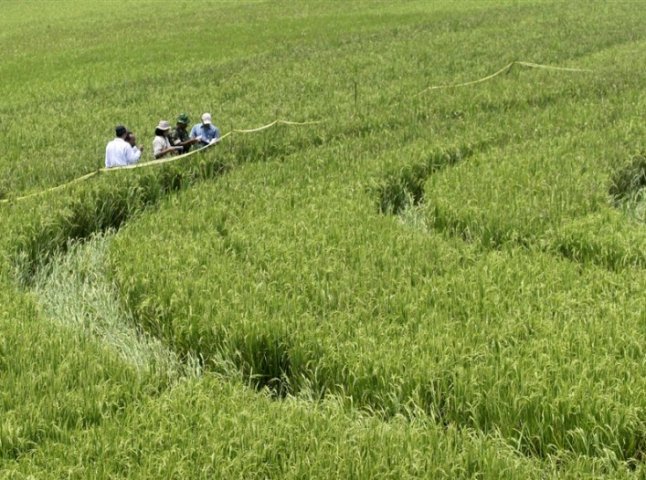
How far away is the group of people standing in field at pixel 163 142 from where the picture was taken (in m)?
9.59

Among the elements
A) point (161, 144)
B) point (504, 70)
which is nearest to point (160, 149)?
point (161, 144)

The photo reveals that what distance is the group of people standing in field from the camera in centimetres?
959

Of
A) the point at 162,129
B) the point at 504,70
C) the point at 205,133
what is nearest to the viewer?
the point at 162,129

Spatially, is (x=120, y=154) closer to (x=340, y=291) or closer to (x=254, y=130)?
(x=254, y=130)

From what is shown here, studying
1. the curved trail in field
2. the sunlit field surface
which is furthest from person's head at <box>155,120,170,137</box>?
the sunlit field surface

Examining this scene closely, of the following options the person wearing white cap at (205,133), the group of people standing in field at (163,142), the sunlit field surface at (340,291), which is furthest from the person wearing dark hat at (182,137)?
the sunlit field surface at (340,291)

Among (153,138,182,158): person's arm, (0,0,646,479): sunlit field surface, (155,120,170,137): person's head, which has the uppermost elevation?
(155,120,170,137): person's head

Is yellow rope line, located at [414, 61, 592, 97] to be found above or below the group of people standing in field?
below

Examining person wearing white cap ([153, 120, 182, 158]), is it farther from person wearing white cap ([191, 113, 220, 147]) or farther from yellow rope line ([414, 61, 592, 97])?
yellow rope line ([414, 61, 592, 97])

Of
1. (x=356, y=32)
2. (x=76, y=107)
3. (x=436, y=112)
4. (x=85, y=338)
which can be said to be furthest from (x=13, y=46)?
(x=85, y=338)

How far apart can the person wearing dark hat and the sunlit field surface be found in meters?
0.57

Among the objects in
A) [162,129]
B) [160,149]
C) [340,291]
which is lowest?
[340,291]

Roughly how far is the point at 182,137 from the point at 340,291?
18.9 feet

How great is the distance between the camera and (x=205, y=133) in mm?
10492
